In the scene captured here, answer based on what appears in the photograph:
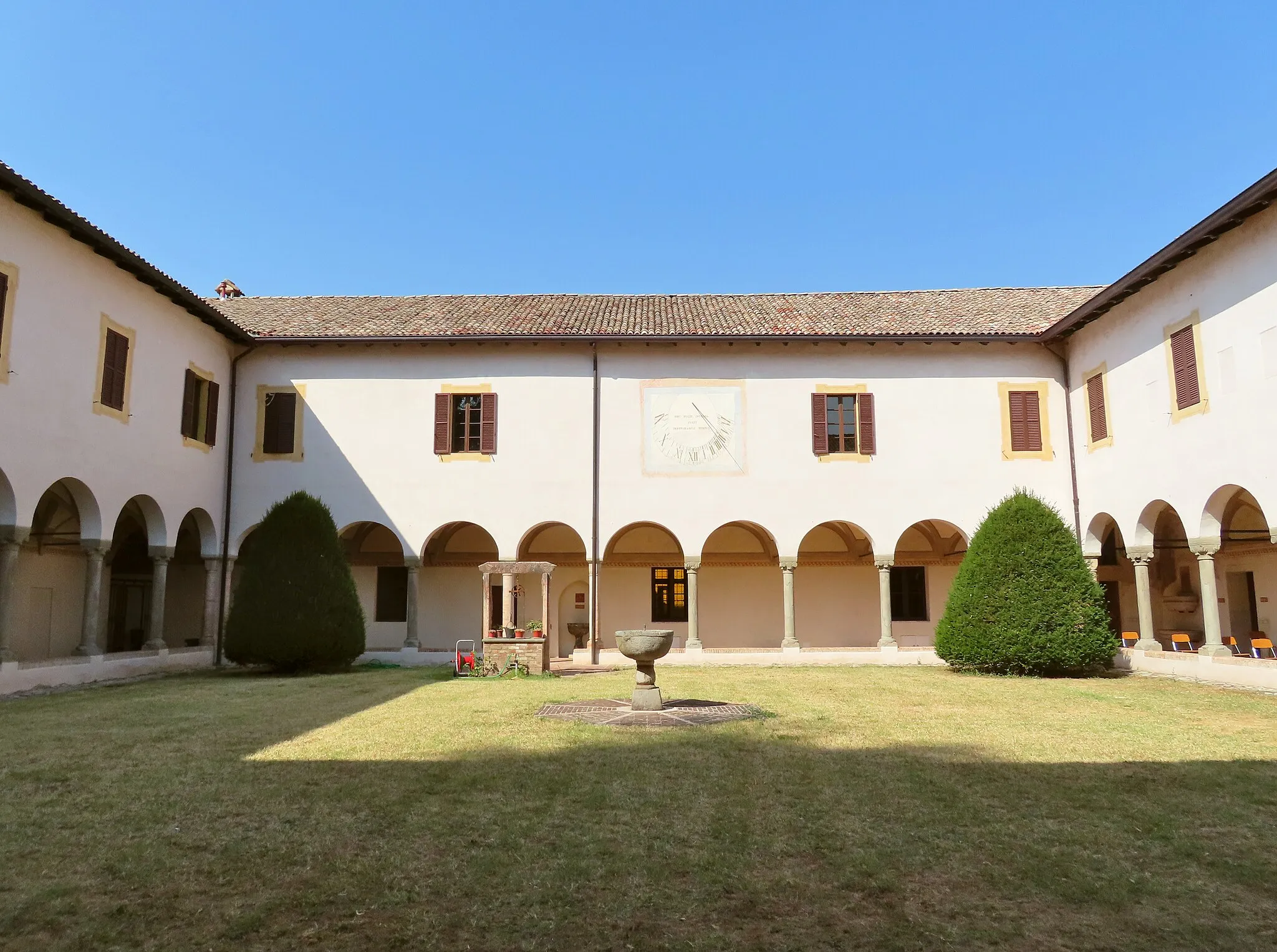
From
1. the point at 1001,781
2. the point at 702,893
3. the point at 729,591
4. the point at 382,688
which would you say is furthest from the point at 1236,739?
the point at 729,591

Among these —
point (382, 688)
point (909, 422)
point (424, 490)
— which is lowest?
point (382, 688)

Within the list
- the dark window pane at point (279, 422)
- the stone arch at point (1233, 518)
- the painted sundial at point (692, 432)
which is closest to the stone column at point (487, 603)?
the painted sundial at point (692, 432)

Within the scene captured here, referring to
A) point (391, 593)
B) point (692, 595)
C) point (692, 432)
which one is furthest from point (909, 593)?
point (391, 593)

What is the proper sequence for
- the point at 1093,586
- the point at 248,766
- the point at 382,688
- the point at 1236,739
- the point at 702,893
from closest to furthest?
the point at 702,893 < the point at 248,766 < the point at 1236,739 < the point at 382,688 < the point at 1093,586

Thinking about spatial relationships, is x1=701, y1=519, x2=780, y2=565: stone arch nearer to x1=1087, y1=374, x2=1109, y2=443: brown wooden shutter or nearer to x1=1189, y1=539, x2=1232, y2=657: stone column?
x1=1087, y1=374, x2=1109, y2=443: brown wooden shutter

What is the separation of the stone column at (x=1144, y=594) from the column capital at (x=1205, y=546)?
74.6 inches

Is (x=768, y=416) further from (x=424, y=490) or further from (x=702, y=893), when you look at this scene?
(x=702, y=893)

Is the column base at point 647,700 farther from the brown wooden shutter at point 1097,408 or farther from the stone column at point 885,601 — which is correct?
the brown wooden shutter at point 1097,408

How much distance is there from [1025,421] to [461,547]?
1352 centimetres

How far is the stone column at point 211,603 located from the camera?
1939cm

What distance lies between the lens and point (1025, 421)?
65.9ft

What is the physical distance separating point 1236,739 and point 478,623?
16775 mm

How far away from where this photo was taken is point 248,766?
7469mm

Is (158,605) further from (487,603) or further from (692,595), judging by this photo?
(692,595)
